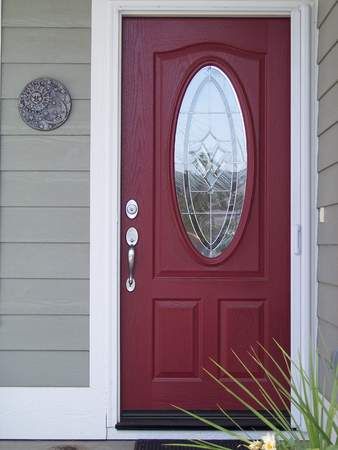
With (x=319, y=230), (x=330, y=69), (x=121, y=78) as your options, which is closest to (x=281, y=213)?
(x=319, y=230)

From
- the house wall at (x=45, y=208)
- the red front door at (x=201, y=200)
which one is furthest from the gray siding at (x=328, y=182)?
the house wall at (x=45, y=208)

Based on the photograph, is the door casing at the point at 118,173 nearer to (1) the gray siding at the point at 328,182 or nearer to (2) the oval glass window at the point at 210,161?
(1) the gray siding at the point at 328,182

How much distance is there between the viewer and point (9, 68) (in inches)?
134

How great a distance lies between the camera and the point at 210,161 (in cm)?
350

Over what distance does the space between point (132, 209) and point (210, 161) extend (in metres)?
0.48

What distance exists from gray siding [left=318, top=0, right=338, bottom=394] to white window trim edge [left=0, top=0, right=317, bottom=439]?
83 mm

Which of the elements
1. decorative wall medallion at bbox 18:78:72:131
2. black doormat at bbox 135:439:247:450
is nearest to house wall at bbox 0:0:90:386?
decorative wall medallion at bbox 18:78:72:131

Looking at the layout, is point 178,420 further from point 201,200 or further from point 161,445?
point 201,200

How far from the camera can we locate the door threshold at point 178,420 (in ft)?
11.1

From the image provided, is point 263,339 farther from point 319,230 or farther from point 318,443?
point 318,443

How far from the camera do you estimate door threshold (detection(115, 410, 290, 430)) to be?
3375 mm

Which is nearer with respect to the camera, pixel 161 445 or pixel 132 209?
pixel 161 445

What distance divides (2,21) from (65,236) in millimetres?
Answer: 1133

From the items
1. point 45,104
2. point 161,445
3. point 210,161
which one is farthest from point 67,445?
point 45,104
